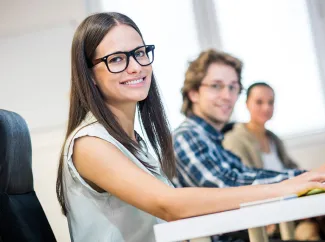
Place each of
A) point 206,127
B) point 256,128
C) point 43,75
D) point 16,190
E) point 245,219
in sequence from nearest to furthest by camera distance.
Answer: point 245,219, point 16,190, point 206,127, point 256,128, point 43,75

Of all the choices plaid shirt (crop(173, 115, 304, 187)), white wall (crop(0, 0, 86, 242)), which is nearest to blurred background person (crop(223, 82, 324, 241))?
plaid shirt (crop(173, 115, 304, 187))

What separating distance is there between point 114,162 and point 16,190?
232 millimetres

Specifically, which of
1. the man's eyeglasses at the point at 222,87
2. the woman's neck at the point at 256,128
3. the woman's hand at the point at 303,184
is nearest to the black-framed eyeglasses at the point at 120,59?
the woman's hand at the point at 303,184

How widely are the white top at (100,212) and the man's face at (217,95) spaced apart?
6.20 feet

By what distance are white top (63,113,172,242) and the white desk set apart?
1.50 feet

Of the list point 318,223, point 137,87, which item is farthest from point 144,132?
A: point 318,223

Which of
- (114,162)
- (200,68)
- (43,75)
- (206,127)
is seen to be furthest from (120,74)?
(43,75)

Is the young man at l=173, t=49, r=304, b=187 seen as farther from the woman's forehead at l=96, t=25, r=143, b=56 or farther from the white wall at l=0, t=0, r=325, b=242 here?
the woman's forehead at l=96, t=25, r=143, b=56

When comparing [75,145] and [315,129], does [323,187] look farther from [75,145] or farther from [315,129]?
[315,129]

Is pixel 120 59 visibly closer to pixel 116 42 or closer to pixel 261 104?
pixel 116 42

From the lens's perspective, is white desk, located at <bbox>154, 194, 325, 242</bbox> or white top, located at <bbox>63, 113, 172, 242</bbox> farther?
white top, located at <bbox>63, 113, 172, 242</bbox>

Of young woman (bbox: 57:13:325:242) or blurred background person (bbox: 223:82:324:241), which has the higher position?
young woman (bbox: 57:13:325:242)

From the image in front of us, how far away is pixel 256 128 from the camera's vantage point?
4145 mm

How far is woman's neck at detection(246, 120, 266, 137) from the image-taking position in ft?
13.2
